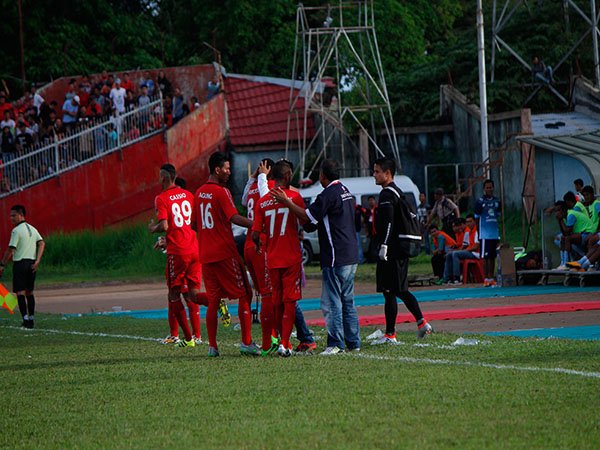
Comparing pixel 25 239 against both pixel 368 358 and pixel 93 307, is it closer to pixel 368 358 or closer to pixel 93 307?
pixel 93 307

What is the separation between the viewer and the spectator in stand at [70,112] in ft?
132

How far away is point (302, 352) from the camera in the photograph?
42.8 feet

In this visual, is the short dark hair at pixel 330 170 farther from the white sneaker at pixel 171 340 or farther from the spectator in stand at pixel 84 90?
the spectator in stand at pixel 84 90

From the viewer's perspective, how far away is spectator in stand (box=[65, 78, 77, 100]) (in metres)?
40.9

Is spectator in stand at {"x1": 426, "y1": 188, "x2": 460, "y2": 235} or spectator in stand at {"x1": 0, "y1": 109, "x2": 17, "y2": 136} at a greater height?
spectator in stand at {"x1": 0, "y1": 109, "x2": 17, "y2": 136}

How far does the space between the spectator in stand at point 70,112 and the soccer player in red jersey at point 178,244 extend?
85.5 ft

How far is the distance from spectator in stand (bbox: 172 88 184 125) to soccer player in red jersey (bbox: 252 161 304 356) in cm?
2812

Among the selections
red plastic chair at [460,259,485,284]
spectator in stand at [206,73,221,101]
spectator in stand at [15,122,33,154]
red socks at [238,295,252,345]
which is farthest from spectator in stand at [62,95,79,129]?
red socks at [238,295,252,345]

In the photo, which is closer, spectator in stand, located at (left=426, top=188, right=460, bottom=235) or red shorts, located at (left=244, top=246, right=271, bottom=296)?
red shorts, located at (left=244, top=246, right=271, bottom=296)

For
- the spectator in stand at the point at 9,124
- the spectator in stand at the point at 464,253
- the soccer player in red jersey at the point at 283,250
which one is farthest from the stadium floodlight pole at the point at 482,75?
the soccer player in red jersey at the point at 283,250

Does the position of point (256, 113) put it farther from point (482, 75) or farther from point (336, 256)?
point (336, 256)

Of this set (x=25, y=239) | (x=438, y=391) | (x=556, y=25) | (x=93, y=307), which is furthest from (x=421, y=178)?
(x=438, y=391)

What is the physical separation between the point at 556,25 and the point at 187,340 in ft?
104

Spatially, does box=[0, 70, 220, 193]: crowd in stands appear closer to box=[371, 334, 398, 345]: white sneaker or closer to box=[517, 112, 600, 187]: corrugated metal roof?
box=[517, 112, 600, 187]: corrugated metal roof
